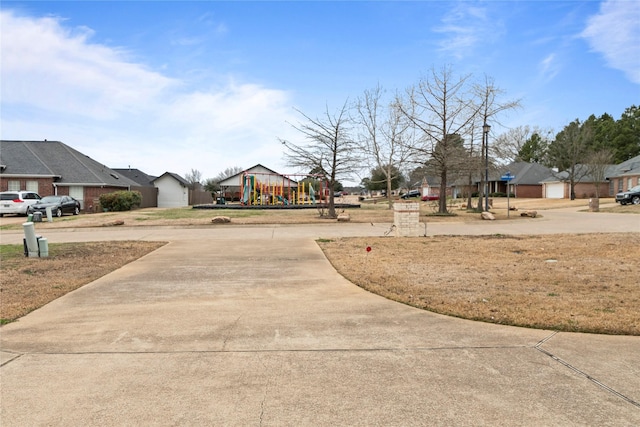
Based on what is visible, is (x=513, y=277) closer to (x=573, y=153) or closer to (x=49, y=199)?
(x=49, y=199)

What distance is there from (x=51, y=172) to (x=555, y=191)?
55.5 m

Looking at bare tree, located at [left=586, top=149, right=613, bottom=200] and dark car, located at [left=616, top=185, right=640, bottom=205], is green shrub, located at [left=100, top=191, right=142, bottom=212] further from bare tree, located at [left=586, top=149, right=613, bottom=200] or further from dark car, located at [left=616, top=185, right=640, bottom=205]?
bare tree, located at [left=586, top=149, right=613, bottom=200]

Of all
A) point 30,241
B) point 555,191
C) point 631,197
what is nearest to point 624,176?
point 555,191

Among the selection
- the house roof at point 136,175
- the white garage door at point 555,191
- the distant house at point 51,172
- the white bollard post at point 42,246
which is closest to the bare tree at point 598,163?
the white garage door at point 555,191

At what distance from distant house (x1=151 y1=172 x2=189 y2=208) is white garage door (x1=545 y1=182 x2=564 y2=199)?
4487 cm

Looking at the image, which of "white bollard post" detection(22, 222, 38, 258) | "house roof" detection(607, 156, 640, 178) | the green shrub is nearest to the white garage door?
"house roof" detection(607, 156, 640, 178)

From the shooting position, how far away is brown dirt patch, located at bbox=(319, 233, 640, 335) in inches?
233

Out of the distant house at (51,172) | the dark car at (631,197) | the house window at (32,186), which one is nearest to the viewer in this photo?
the dark car at (631,197)

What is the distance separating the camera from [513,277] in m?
8.49

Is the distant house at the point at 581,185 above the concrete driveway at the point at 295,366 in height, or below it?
above

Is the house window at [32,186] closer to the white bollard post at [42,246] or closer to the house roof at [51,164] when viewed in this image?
the house roof at [51,164]

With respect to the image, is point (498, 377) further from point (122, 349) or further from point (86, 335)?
point (86, 335)

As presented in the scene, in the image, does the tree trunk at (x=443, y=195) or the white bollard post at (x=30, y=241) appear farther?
the tree trunk at (x=443, y=195)

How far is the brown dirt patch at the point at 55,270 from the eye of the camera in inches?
278
